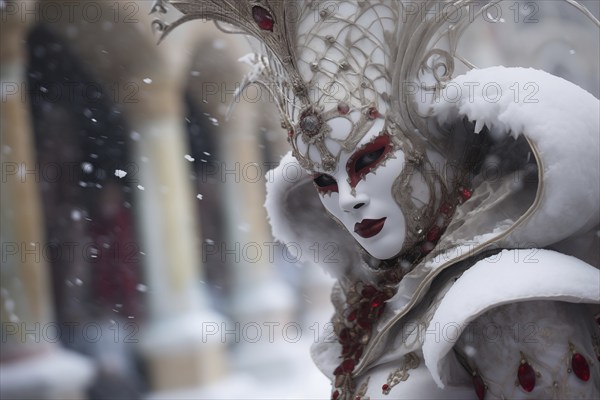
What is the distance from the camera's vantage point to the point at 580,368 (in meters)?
1.45

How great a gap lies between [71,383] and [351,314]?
296 centimetres

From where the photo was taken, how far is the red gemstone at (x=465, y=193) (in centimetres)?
171

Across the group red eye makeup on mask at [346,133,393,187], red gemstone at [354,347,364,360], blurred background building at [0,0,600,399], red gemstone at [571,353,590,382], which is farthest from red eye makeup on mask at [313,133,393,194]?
blurred background building at [0,0,600,399]

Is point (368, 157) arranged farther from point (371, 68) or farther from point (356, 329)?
point (356, 329)

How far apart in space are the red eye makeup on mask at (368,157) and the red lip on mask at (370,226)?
0.26 feet

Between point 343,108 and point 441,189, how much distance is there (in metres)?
0.27

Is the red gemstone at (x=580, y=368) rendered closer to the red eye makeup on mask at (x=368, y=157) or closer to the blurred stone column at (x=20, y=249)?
the red eye makeup on mask at (x=368, y=157)

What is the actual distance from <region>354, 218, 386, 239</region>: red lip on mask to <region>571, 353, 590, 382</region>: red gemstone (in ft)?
1.50

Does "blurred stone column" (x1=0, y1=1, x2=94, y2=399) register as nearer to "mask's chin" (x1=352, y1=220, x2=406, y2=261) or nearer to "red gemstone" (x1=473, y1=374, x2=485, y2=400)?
"mask's chin" (x1=352, y1=220, x2=406, y2=261)

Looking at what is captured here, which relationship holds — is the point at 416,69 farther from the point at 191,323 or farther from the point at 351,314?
the point at 191,323

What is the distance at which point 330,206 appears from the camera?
1794 mm

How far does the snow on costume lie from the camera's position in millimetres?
1455

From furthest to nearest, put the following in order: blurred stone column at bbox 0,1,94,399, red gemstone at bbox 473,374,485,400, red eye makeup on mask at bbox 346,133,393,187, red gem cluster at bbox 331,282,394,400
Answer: blurred stone column at bbox 0,1,94,399, red gem cluster at bbox 331,282,394,400, red eye makeup on mask at bbox 346,133,393,187, red gemstone at bbox 473,374,485,400

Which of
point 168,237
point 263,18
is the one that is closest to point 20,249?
point 168,237
